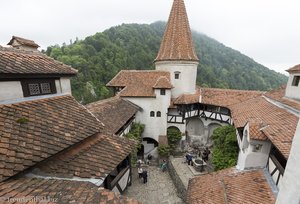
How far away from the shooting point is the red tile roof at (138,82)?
1809 centimetres

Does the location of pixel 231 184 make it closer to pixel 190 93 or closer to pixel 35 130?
pixel 35 130

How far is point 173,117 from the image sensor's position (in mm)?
19562

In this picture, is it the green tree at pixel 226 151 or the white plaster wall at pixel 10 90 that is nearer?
the white plaster wall at pixel 10 90

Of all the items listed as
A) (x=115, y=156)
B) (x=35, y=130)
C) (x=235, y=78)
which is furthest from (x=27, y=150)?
(x=235, y=78)

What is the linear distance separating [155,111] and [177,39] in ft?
29.1

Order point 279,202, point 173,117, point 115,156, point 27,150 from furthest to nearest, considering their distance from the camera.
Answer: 1. point 173,117
2. point 115,156
3. point 279,202
4. point 27,150

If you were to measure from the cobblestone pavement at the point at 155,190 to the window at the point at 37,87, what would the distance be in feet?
24.1

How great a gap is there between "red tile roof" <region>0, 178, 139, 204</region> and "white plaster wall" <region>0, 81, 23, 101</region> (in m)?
2.86

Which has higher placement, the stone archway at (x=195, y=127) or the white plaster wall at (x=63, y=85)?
the white plaster wall at (x=63, y=85)

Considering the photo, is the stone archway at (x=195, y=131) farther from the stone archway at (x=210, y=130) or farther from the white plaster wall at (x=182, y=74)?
the white plaster wall at (x=182, y=74)

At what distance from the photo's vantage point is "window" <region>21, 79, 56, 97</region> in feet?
19.9

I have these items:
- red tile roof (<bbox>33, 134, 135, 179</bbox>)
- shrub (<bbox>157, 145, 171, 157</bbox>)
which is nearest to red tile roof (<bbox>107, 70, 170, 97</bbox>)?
shrub (<bbox>157, 145, 171, 157</bbox>)

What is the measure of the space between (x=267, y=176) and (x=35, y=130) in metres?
9.76

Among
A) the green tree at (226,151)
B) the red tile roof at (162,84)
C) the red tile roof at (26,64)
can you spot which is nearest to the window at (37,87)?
the red tile roof at (26,64)
